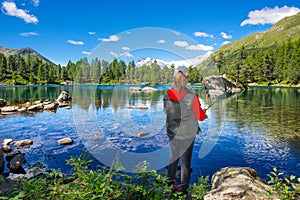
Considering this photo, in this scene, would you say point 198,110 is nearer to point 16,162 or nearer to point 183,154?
point 183,154

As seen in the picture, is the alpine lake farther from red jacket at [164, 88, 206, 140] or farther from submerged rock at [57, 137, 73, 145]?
red jacket at [164, 88, 206, 140]

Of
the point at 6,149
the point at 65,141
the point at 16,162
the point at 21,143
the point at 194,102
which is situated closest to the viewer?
the point at 194,102

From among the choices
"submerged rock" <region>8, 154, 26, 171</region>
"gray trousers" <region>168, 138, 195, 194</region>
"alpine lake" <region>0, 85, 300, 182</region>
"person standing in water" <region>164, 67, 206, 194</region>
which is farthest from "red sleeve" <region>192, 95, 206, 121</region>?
"submerged rock" <region>8, 154, 26, 171</region>

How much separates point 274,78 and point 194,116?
120122 mm

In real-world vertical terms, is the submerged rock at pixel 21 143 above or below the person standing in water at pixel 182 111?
below

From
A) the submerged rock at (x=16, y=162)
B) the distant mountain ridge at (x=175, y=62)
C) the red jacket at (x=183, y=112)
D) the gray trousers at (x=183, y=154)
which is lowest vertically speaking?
the submerged rock at (x=16, y=162)

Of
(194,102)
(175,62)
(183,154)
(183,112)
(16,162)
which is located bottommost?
(16,162)

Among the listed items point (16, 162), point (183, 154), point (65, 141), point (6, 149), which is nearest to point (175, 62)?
point (183, 154)

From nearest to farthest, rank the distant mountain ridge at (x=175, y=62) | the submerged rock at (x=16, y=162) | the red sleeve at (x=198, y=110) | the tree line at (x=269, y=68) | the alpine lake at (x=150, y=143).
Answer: the red sleeve at (x=198, y=110) → the distant mountain ridge at (x=175, y=62) → the alpine lake at (x=150, y=143) → the submerged rock at (x=16, y=162) → the tree line at (x=269, y=68)

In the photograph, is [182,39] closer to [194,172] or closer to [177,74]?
[177,74]

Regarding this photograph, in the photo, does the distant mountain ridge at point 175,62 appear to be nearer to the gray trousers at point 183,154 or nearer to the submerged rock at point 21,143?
the gray trousers at point 183,154

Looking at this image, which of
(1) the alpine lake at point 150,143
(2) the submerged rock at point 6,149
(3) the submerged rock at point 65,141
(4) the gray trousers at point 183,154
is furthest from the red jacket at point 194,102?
(2) the submerged rock at point 6,149

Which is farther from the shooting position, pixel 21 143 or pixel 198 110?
pixel 21 143

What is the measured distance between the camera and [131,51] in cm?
484
